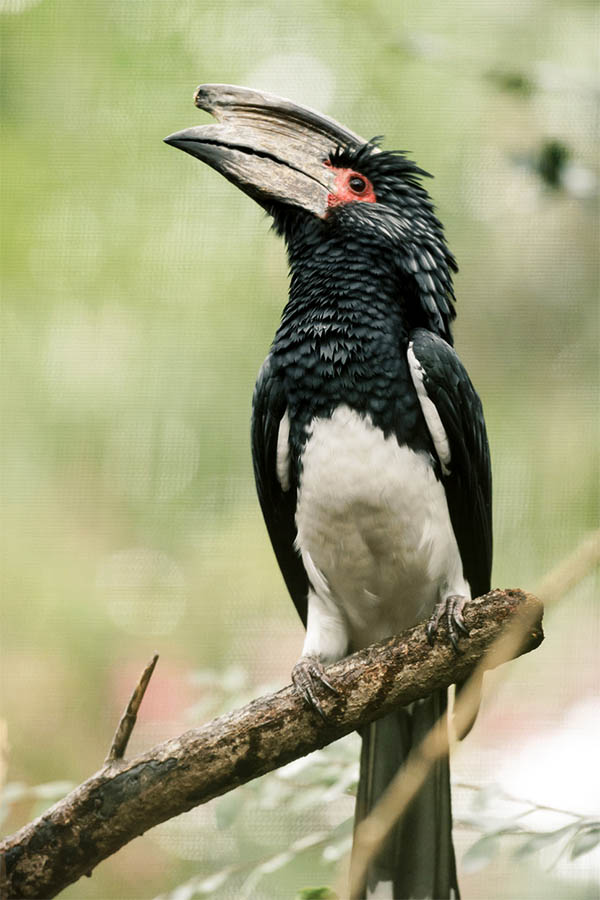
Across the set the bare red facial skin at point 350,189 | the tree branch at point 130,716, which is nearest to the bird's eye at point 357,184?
the bare red facial skin at point 350,189

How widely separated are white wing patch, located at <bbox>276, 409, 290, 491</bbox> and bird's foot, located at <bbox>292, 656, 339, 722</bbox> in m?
0.20

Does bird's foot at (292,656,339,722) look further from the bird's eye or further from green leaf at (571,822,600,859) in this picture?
the bird's eye

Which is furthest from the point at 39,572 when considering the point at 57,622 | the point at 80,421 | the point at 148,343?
the point at 148,343

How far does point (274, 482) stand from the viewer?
1.02m

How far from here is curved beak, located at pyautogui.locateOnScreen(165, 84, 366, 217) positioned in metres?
0.96

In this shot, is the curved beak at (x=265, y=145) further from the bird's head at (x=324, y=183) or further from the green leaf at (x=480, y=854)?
the green leaf at (x=480, y=854)

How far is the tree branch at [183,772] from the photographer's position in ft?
2.57

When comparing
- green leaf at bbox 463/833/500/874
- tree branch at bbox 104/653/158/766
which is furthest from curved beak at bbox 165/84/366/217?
green leaf at bbox 463/833/500/874

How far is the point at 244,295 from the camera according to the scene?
1.49 m

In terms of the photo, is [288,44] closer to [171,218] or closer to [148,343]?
[171,218]

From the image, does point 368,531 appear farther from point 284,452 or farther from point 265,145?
point 265,145

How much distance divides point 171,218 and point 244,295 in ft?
0.56

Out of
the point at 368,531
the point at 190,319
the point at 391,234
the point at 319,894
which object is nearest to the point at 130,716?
the point at 319,894

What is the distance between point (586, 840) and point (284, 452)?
44cm
